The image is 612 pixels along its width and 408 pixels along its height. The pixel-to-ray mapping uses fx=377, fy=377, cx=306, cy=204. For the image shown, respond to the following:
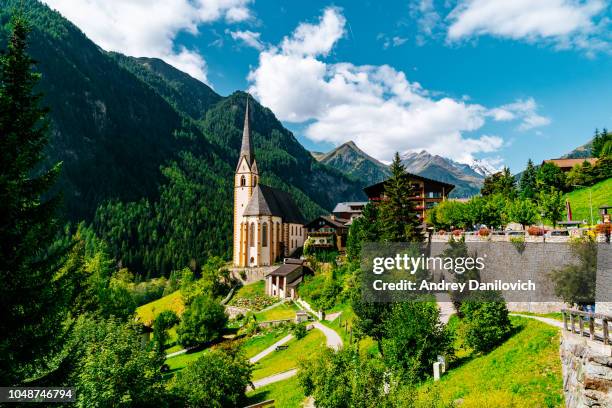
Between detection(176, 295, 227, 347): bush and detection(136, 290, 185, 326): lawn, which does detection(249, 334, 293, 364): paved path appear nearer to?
detection(176, 295, 227, 347): bush

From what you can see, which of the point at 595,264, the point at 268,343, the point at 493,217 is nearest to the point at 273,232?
the point at 268,343

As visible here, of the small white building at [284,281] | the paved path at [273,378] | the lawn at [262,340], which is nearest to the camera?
the paved path at [273,378]

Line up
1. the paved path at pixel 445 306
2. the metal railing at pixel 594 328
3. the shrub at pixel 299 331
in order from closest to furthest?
1. the metal railing at pixel 594 328
2. the paved path at pixel 445 306
3. the shrub at pixel 299 331

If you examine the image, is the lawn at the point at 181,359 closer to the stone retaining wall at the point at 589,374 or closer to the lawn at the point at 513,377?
the lawn at the point at 513,377

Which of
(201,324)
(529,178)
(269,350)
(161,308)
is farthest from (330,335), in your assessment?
(529,178)

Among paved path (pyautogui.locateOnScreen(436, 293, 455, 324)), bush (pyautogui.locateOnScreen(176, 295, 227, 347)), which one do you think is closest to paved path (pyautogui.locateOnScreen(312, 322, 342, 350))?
paved path (pyautogui.locateOnScreen(436, 293, 455, 324))

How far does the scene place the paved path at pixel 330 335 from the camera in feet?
124

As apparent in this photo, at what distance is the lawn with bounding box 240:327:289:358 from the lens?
157 feet

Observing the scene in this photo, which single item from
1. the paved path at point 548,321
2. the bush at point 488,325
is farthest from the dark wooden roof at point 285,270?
the bush at point 488,325

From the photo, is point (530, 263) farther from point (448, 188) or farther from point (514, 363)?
point (448, 188)

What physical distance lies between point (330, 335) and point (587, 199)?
50.3 m

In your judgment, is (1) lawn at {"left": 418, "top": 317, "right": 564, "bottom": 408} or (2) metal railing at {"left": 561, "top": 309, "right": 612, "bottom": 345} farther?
(1) lawn at {"left": 418, "top": 317, "right": 564, "bottom": 408}

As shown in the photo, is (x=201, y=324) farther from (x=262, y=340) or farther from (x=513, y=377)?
(x=513, y=377)

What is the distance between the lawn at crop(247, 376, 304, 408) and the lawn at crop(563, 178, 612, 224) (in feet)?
154
